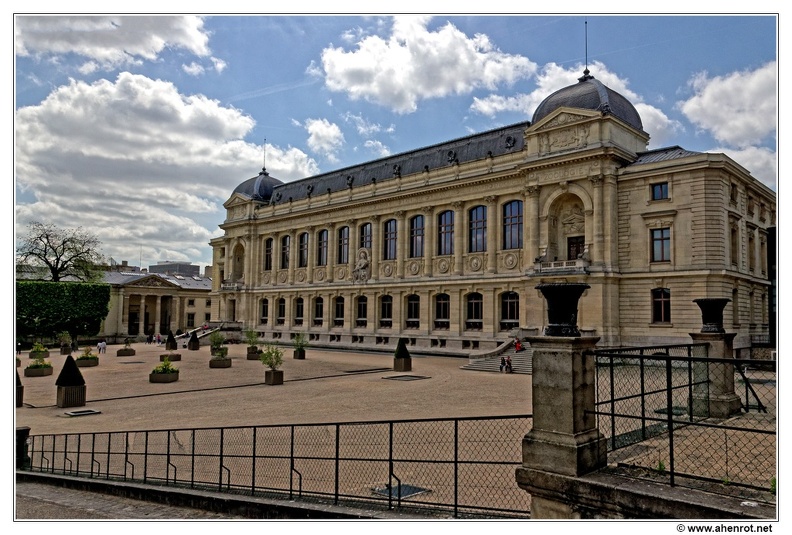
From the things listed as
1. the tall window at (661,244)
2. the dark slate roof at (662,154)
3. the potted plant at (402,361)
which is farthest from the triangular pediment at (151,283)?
the tall window at (661,244)

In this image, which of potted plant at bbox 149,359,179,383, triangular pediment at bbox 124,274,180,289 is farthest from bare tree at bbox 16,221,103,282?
potted plant at bbox 149,359,179,383

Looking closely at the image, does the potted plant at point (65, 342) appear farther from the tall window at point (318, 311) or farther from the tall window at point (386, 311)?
the tall window at point (386, 311)

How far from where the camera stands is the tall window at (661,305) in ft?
115

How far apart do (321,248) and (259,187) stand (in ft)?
49.5

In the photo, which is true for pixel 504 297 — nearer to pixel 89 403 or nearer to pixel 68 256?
pixel 89 403

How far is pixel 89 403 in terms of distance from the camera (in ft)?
75.3

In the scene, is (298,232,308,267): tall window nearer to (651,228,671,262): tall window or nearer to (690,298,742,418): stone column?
(651,228,671,262): tall window

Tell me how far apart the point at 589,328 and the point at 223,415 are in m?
24.9

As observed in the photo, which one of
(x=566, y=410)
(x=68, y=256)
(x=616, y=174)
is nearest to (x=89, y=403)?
(x=566, y=410)

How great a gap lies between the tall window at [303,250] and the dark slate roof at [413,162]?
184 inches

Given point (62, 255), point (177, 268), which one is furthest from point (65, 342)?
point (177, 268)

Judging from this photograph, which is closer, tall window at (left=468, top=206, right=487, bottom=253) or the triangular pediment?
tall window at (left=468, top=206, right=487, bottom=253)

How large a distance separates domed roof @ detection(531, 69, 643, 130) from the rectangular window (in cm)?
558

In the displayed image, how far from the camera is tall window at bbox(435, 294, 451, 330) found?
47.1m
